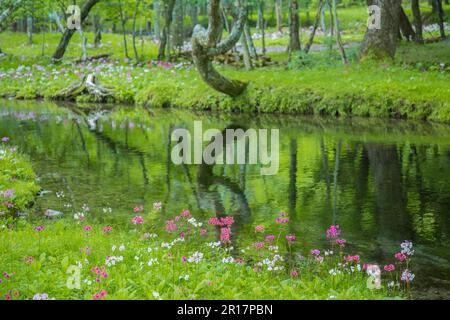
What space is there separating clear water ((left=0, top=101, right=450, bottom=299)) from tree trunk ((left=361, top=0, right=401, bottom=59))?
5.22 metres

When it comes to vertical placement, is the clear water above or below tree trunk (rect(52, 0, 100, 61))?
below

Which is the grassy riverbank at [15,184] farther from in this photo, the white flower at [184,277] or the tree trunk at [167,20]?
the tree trunk at [167,20]

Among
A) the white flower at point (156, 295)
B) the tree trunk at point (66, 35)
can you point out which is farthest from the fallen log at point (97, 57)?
the white flower at point (156, 295)

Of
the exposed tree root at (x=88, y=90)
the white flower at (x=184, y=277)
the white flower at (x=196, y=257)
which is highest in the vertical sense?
the exposed tree root at (x=88, y=90)

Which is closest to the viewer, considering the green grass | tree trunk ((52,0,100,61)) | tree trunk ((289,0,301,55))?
the green grass

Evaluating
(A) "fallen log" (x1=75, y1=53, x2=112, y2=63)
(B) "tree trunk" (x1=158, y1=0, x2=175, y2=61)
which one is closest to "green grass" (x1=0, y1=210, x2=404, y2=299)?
(B) "tree trunk" (x1=158, y1=0, x2=175, y2=61)

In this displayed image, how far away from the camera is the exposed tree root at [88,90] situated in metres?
29.0

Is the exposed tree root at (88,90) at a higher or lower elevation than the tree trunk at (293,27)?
lower

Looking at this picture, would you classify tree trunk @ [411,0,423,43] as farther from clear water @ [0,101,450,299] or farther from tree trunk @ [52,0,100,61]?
tree trunk @ [52,0,100,61]

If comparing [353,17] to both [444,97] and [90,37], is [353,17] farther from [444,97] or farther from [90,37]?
[444,97]

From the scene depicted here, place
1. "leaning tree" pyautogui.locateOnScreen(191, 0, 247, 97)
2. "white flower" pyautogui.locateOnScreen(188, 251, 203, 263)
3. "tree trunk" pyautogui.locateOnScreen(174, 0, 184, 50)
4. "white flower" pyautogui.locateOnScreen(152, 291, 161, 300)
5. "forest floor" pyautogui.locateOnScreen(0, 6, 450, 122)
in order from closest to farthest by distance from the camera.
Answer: "white flower" pyautogui.locateOnScreen(152, 291, 161, 300), "white flower" pyautogui.locateOnScreen(188, 251, 203, 263), "leaning tree" pyautogui.locateOnScreen(191, 0, 247, 97), "forest floor" pyautogui.locateOnScreen(0, 6, 450, 122), "tree trunk" pyautogui.locateOnScreen(174, 0, 184, 50)

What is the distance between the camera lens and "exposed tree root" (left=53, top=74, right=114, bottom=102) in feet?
95.2

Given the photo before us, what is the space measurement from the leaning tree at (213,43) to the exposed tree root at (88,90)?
7.92 meters

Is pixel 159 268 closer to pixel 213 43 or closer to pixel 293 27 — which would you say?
pixel 213 43
